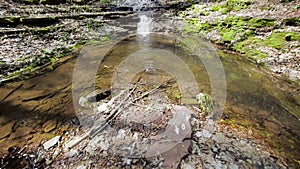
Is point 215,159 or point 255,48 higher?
point 255,48

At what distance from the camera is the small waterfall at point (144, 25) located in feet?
37.4

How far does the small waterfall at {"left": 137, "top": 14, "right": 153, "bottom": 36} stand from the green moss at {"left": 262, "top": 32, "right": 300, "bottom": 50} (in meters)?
5.96

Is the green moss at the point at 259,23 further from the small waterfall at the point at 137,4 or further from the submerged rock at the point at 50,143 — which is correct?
the small waterfall at the point at 137,4

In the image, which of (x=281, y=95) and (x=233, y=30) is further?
(x=233, y=30)

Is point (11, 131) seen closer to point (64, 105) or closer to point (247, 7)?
point (64, 105)

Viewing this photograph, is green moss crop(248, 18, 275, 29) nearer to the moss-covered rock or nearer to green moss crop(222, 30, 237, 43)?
the moss-covered rock

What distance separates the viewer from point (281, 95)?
5102 mm

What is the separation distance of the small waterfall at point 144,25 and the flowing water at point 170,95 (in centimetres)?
380

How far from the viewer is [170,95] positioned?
16.5 ft

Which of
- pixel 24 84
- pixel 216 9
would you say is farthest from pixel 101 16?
pixel 24 84

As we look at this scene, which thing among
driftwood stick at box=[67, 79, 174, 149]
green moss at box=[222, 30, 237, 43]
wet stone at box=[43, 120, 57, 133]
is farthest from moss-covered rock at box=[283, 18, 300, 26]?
wet stone at box=[43, 120, 57, 133]

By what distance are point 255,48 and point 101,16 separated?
1019 centimetres

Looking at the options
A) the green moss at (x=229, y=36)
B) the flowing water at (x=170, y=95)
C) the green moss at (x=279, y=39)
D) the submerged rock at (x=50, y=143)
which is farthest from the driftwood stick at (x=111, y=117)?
the green moss at (x=229, y=36)

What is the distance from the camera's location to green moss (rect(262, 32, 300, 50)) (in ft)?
23.7
